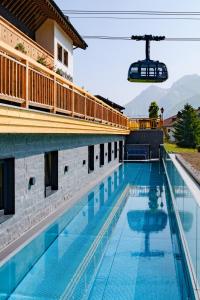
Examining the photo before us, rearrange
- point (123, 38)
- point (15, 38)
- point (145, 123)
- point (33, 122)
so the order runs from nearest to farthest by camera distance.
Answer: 1. point (33, 122)
2. point (15, 38)
3. point (123, 38)
4. point (145, 123)

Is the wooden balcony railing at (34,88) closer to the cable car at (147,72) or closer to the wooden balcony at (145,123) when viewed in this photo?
the cable car at (147,72)

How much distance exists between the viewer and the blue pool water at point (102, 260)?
22.6 feet

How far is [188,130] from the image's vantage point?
55000 millimetres

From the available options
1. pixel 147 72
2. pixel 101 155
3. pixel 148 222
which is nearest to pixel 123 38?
pixel 147 72

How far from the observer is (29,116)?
867 centimetres

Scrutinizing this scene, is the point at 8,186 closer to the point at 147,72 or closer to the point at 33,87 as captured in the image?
the point at 33,87

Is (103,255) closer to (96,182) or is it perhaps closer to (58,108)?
(58,108)

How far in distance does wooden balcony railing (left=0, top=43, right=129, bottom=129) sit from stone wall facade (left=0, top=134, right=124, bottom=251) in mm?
932

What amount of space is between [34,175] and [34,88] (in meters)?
2.64

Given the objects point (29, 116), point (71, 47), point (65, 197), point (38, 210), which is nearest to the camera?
point (29, 116)

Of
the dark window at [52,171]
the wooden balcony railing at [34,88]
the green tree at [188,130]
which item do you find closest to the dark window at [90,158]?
the wooden balcony railing at [34,88]

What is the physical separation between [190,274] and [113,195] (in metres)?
10.6

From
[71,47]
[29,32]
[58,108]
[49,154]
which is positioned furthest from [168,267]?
[71,47]

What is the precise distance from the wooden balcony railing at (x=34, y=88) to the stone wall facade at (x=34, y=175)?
0.93 meters
